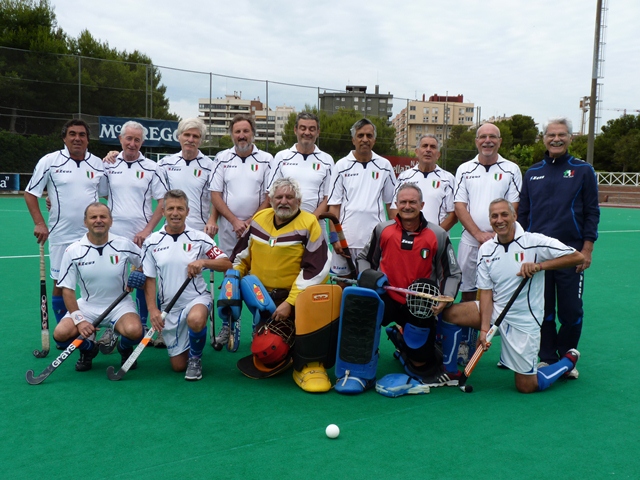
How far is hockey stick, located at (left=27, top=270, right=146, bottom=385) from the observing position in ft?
12.8

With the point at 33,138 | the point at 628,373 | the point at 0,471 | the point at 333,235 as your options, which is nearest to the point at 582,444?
the point at 628,373

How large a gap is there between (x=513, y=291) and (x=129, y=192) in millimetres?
3288

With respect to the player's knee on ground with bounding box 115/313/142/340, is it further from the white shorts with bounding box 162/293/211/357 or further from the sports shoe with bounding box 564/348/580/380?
the sports shoe with bounding box 564/348/580/380

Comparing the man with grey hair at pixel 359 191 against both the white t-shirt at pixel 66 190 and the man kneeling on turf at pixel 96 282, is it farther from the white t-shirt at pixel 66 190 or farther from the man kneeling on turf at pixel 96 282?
the white t-shirt at pixel 66 190

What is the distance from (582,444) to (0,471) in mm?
3027

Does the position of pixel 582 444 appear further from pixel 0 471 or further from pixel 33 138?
pixel 33 138

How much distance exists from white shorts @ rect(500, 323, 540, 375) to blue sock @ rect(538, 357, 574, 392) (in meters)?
0.09

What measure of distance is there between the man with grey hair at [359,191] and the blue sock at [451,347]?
118cm

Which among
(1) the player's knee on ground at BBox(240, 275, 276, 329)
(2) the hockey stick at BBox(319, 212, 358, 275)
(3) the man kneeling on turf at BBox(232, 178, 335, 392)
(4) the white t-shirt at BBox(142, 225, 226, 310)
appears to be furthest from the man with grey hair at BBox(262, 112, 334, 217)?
(1) the player's knee on ground at BBox(240, 275, 276, 329)

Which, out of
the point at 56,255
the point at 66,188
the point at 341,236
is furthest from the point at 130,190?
the point at 341,236

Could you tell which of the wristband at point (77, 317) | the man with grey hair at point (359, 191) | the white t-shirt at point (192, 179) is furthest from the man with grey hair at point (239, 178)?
the wristband at point (77, 317)

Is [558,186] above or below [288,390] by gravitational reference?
above

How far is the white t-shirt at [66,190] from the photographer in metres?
4.78

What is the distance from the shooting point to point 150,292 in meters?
4.29
